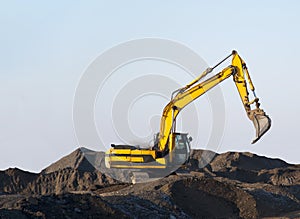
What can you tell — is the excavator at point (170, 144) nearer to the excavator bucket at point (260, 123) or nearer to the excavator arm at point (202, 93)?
the excavator arm at point (202, 93)

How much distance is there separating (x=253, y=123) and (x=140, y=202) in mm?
Result: 5420

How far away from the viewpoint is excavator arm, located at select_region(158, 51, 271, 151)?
2498cm

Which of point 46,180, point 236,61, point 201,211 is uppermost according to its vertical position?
point 236,61

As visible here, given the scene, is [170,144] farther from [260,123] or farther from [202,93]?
[260,123]

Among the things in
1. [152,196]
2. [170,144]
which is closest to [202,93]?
[170,144]

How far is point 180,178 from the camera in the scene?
1109 inches

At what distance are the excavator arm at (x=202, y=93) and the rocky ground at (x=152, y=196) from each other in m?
2.08

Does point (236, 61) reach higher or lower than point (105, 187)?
higher

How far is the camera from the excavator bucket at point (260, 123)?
23.5 m

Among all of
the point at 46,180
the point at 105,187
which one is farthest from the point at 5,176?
the point at 105,187

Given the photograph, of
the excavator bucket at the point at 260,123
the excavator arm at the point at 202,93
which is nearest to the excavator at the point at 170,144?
the excavator arm at the point at 202,93

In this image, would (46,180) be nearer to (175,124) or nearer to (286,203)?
(175,124)

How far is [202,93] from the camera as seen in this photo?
91.6ft

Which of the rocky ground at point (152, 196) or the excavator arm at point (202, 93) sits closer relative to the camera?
the rocky ground at point (152, 196)
